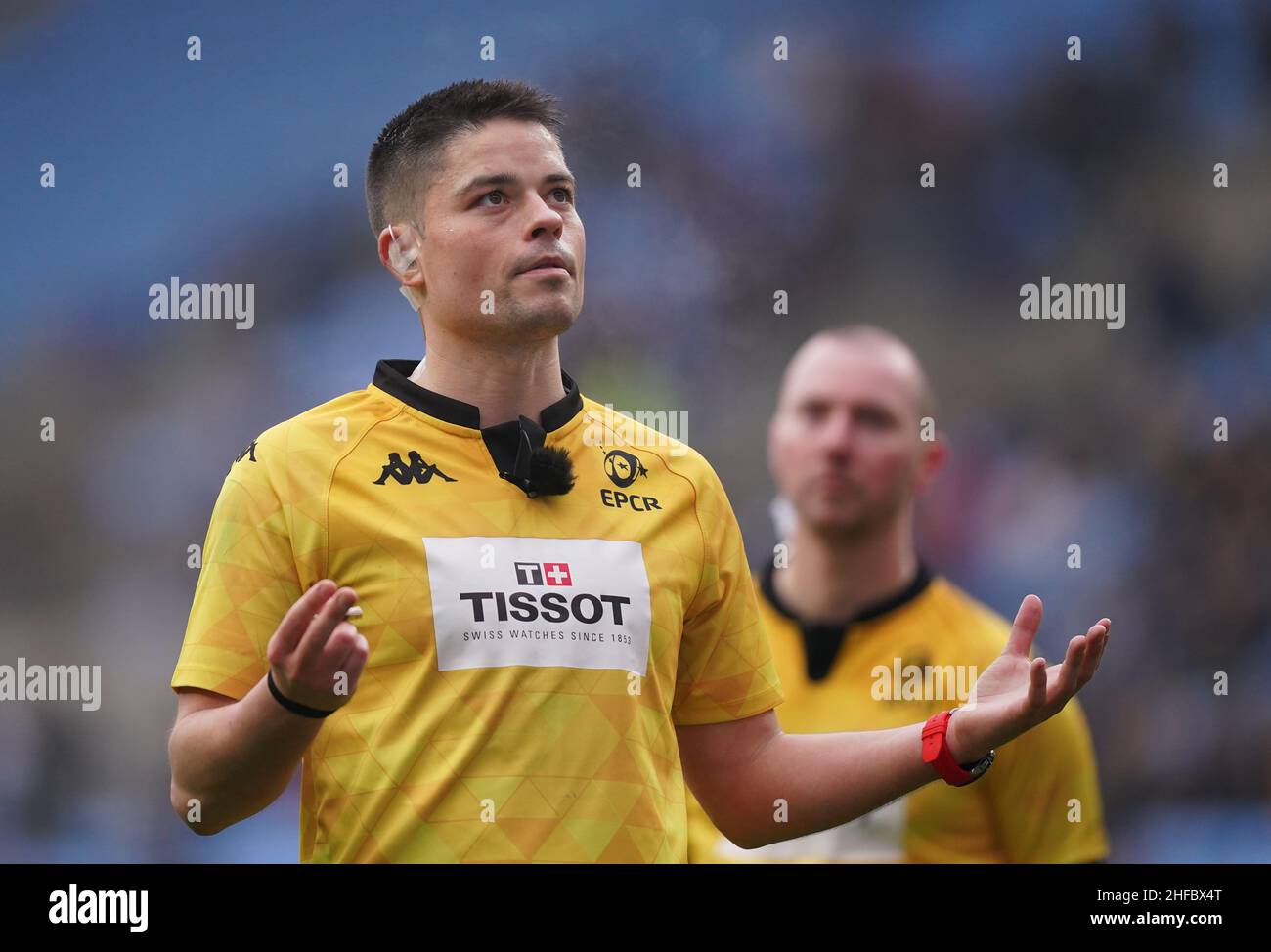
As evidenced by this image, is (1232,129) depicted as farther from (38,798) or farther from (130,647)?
(38,798)

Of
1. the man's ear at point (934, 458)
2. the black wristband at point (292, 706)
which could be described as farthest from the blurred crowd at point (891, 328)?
the black wristband at point (292, 706)

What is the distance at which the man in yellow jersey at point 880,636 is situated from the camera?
214 inches

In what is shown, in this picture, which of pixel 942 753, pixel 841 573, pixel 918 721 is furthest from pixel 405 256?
pixel 841 573

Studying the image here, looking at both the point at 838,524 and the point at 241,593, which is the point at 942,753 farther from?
the point at 838,524

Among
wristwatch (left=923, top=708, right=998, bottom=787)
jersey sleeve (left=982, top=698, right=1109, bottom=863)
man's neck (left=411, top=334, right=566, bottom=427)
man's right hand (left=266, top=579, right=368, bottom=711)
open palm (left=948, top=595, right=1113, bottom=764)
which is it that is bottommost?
jersey sleeve (left=982, top=698, right=1109, bottom=863)

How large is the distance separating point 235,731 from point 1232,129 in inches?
289

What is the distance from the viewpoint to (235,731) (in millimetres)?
2621

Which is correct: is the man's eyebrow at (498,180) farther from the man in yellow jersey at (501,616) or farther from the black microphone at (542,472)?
the black microphone at (542,472)

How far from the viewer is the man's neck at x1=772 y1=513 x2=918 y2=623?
243 inches

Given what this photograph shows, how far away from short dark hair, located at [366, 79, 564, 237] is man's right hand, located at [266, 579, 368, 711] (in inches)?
44.0

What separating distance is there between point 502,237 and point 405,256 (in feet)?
0.92

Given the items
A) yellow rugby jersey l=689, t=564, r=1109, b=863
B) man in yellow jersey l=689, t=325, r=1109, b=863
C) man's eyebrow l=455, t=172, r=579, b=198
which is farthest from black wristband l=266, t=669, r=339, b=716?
yellow rugby jersey l=689, t=564, r=1109, b=863

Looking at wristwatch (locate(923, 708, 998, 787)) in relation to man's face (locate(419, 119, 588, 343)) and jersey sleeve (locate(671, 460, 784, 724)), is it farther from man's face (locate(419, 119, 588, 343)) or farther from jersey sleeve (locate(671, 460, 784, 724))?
man's face (locate(419, 119, 588, 343))

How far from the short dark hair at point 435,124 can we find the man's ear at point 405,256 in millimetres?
35
